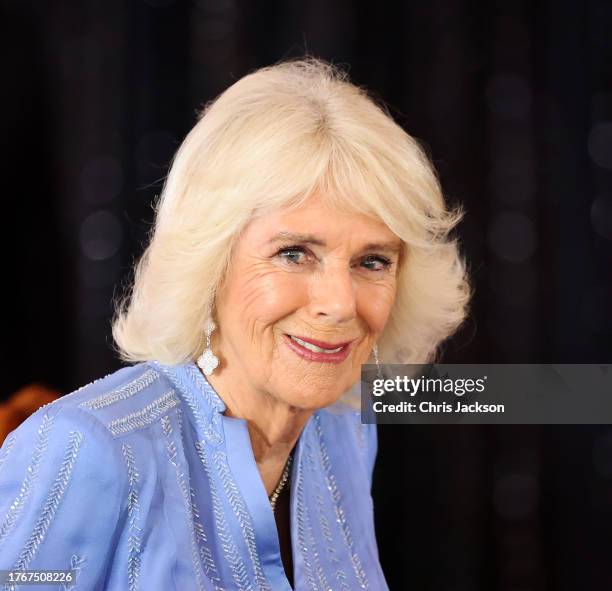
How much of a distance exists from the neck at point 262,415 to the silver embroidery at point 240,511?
8 centimetres

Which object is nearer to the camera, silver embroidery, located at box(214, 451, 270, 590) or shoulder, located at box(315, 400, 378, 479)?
silver embroidery, located at box(214, 451, 270, 590)

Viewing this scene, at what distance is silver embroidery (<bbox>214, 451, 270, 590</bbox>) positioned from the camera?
1061 millimetres

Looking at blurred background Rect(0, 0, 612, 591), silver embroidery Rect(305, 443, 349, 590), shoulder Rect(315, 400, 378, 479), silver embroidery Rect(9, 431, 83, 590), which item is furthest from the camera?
blurred background Rect(0, 0, 612, 591)

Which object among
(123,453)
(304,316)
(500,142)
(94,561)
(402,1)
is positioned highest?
(402,1)

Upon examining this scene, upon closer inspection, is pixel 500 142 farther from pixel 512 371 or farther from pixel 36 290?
pixel 36 290

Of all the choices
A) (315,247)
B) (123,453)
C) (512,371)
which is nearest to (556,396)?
(512,371)

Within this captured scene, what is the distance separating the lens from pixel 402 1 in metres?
1.73

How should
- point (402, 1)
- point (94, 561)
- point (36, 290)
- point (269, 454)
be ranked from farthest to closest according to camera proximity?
point (402, 1) → point (36, 290) → point (269, 454) → point (94, 561)

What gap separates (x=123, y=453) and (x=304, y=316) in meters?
0.28
